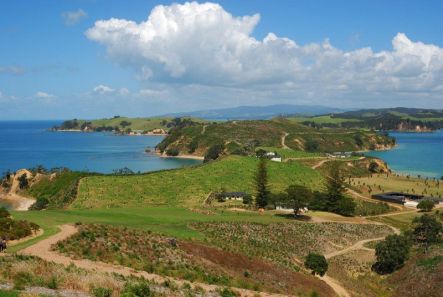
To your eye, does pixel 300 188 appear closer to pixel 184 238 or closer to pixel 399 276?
pixel 399 276

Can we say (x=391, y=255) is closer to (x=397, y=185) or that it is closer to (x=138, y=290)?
(x=138, y=290)

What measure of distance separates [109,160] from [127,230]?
462 feet

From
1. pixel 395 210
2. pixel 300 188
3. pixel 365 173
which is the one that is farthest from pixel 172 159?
pixel 300 188

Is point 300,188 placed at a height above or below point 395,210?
above

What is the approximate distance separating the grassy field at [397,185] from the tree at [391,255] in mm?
57801

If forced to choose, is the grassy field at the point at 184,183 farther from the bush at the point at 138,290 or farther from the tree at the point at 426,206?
the bush at the point at 138,290

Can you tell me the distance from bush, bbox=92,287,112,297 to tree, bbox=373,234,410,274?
3260 centimetres

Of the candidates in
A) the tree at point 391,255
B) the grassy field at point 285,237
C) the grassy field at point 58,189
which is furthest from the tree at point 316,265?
the grassy field at point 58,189

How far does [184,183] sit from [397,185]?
55216 mm

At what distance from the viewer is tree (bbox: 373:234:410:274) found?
43.9 metres

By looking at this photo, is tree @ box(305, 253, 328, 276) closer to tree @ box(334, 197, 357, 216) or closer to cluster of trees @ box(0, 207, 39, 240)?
cluster of trees @ box(0, 207, 39, 240)

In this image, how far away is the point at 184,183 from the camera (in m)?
85.6

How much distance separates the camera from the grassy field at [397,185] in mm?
102875

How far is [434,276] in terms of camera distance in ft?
114
